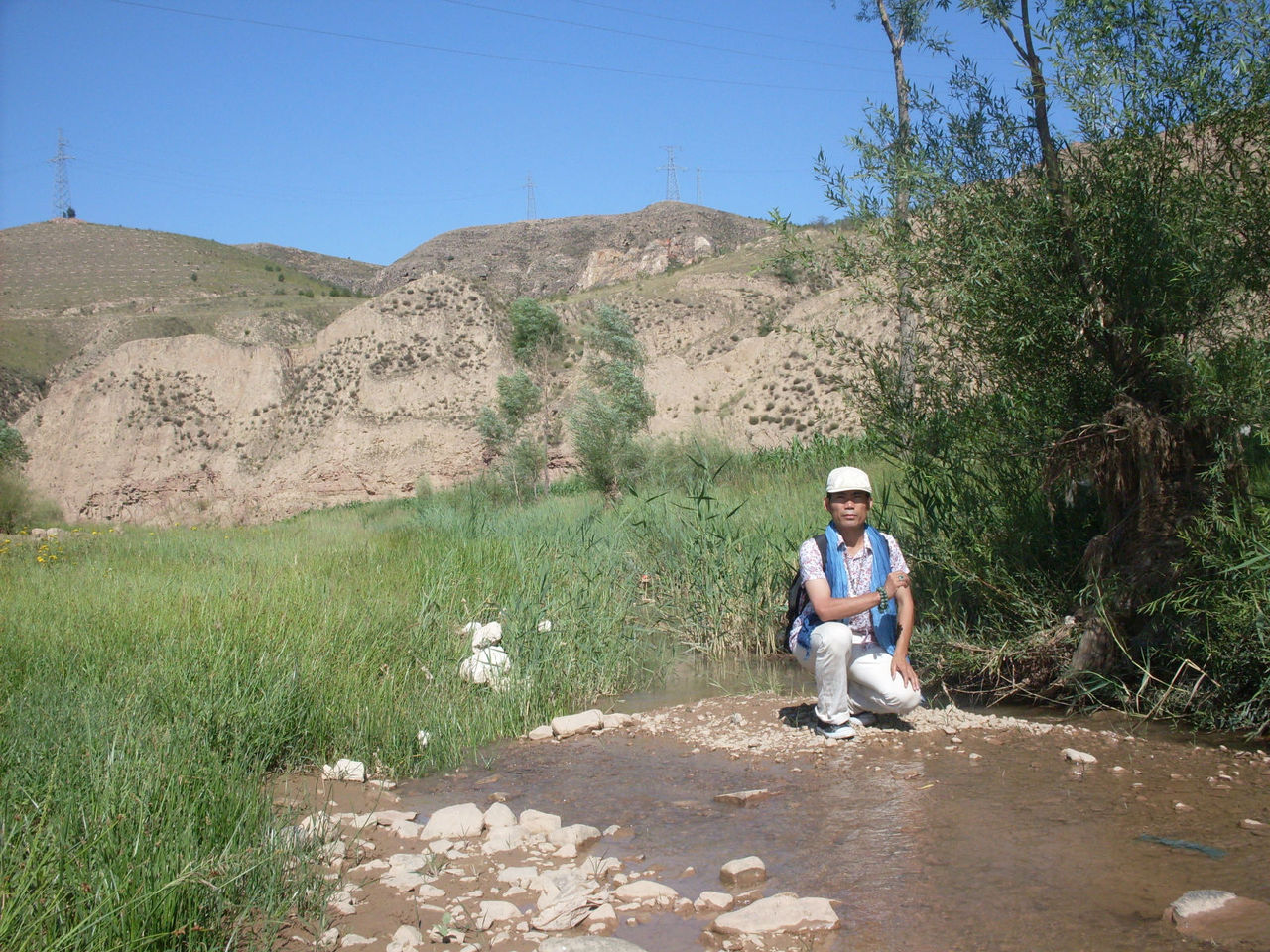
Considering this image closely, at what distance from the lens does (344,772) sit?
5.02 metres

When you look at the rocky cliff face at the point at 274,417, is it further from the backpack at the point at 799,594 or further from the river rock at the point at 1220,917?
the river rock at the point at 1220,917

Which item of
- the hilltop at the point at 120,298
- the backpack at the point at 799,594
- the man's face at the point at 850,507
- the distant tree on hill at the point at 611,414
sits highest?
the hilltop at the point at 120,298

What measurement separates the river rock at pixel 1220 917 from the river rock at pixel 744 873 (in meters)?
1.35

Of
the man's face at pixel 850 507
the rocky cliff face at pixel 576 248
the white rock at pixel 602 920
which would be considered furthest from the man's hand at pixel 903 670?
the rocky cliff face at pixel 576 248

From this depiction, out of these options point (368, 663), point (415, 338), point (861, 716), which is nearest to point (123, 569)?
point (368, 663)

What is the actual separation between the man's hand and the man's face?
74 cm

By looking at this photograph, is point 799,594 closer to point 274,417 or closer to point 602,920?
point 602,920

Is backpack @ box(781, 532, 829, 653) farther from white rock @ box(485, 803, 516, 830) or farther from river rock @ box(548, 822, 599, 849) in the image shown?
white rock @ box(485, 803, 516, 830)

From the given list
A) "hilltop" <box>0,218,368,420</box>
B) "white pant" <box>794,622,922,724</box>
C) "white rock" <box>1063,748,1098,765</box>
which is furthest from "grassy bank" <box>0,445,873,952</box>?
"hilltop" <box>0,218,368,420</box>

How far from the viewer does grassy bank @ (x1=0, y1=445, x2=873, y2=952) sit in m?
2.99

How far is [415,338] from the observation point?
30984 millimetres

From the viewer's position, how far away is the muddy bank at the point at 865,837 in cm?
322

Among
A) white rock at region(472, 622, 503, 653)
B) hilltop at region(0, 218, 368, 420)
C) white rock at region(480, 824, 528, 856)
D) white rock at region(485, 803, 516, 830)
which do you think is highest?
hilltop at region(0, 218, 368, 420)

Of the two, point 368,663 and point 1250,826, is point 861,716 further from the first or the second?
point 368,663
